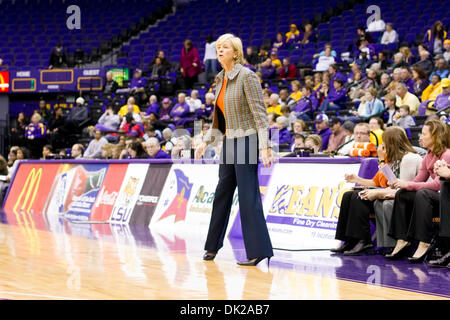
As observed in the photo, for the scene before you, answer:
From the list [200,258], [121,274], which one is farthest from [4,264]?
[200,258]

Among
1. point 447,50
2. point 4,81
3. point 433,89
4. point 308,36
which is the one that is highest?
point 308,36

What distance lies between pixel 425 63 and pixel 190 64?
7.84 meters

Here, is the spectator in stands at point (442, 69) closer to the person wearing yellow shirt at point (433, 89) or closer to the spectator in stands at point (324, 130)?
the person wearing yellow shirt at point (433, 89)

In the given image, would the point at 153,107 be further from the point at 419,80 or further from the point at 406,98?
the point at 406,98

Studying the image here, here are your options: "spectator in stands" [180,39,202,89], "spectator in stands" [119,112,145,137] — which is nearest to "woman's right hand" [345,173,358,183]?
"spectator in stands" [119,112,145,137]

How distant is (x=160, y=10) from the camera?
27.3 meters

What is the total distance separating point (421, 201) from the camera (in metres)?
5.95

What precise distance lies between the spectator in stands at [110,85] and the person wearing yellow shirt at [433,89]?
11606 millimetres

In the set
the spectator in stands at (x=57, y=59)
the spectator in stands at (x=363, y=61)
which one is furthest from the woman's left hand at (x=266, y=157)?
the spectator in stands at (x=57, y=59)

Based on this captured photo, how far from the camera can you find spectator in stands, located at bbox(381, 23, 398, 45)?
1692 centimetres

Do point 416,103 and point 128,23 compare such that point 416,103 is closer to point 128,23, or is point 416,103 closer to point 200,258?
point 200,258

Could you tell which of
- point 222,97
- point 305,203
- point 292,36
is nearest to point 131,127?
point 292,36

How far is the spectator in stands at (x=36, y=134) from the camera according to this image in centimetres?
1966

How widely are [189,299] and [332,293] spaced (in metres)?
0.90
